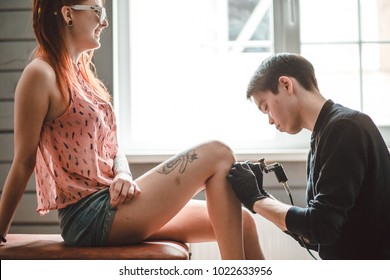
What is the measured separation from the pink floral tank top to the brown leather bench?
0.39 feet

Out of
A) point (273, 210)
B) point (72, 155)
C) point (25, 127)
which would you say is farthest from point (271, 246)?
point (25, 127)

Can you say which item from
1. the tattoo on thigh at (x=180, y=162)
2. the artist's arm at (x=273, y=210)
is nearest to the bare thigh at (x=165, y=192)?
the tattoo on thigh at (x=180, y=162)

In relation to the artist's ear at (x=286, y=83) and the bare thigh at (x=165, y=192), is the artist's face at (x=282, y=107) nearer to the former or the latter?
the artist's ear at (x=286, y=83)

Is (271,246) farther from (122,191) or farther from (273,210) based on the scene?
(122,191)

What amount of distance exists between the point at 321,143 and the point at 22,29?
1324 millimetres

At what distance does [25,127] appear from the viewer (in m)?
1.14

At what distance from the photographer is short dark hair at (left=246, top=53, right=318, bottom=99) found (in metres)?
1.19

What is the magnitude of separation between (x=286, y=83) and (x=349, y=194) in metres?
0.34

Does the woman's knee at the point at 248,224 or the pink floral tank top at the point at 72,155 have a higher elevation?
the pink floral tank top at the point at 72,155

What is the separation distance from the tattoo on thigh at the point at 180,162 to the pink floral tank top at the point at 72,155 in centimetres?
17

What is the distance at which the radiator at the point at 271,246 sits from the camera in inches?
67.7

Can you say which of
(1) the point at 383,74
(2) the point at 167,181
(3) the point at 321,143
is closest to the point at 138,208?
(2) the point at 167,181

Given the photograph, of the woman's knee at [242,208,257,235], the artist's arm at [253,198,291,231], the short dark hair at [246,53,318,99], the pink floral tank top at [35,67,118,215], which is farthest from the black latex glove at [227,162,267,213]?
the pink floral tank top at [35,67,118,215]

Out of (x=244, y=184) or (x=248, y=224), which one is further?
(x=248, y=224)
